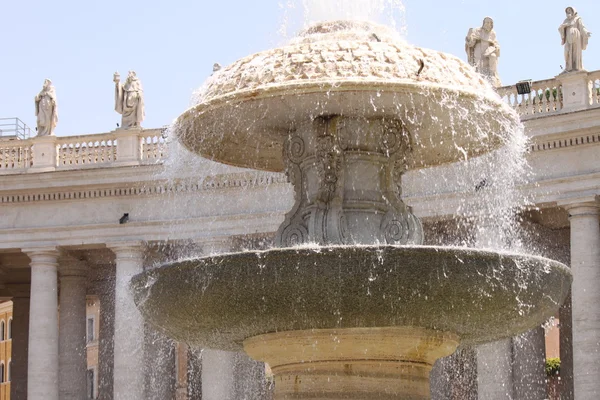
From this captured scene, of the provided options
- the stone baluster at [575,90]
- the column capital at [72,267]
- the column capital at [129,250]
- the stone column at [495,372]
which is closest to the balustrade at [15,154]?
the column capital at [72,267]

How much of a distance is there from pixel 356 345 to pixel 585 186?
22231 mm

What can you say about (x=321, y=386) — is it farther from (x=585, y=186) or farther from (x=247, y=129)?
(x=585, y=186)

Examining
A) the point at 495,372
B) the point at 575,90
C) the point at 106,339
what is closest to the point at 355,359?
the point at 495,372

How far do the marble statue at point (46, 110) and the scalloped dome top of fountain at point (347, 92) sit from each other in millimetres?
27025

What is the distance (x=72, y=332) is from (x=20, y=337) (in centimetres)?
705

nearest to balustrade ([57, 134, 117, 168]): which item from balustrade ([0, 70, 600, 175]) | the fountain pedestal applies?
balustrade ([0, 70, 600, 175])

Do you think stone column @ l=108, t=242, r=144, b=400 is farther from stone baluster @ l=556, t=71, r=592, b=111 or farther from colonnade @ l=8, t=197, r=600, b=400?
stone baluster @ l=556, t=71, r=592, b=111

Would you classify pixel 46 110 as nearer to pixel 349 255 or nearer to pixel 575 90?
pixel 575 90

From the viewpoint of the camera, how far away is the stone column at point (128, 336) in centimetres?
4147

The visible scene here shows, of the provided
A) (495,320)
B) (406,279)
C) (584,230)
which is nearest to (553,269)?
(495,320)

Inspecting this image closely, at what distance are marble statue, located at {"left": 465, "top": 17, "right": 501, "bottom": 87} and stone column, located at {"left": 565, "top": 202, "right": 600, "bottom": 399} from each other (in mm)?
5693

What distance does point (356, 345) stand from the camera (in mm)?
15258

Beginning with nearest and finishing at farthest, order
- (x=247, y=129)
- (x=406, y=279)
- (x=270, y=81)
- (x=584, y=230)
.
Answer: (x=406, y=279)
(x=270, y=81)
(x=247, y=129)
(x=584, y=230)

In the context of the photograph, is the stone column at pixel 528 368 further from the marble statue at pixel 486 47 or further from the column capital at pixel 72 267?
the column capital at pixel 72 267
